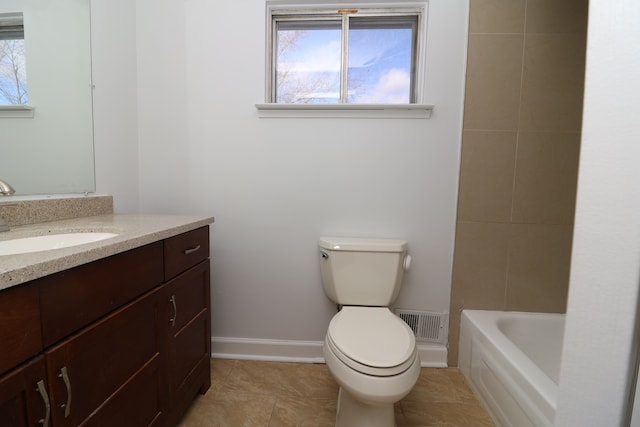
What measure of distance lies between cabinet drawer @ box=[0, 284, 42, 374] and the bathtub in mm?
1446

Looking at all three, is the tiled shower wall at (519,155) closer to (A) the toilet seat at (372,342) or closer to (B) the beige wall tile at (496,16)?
(B) the beige wall tile at (496,16)

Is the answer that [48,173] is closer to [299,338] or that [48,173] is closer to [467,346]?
[299,338]

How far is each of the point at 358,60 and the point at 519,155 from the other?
3.39 ft

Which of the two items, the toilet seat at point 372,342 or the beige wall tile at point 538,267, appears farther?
the beige wall tile at point 538,267

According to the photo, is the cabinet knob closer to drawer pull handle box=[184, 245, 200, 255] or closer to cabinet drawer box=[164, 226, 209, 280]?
cabinet drawer box=[164, 226, 209, 280]

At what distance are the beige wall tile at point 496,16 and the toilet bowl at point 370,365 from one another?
1560 millimetres

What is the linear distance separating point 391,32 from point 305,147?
85 cm

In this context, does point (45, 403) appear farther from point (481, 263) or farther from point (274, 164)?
point (481, 263)

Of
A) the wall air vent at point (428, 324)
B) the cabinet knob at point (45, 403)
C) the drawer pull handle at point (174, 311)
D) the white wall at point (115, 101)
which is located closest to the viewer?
the cabinet knob at point (45, 403)

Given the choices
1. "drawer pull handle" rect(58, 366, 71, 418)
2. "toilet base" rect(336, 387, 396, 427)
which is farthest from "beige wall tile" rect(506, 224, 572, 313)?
"drawer pull handle" rect(58, 366, 71, 418)

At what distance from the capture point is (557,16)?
54.6 inches

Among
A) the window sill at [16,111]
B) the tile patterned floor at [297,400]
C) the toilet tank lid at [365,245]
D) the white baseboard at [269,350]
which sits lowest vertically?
the tile patterned floor at [297,400]

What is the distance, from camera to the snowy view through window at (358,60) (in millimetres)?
1568

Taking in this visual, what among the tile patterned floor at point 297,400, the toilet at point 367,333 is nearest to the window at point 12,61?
the toilet at point 367,333
